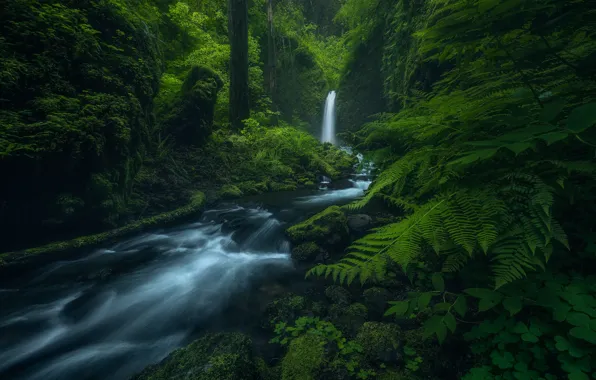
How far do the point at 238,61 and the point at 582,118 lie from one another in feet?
37.7

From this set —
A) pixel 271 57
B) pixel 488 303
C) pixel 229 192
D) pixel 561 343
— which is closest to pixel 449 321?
pixel 488 303

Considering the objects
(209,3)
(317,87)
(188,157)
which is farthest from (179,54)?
(317,87)

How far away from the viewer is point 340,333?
2734mm

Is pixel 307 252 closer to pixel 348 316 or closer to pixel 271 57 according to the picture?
pixel 348 316

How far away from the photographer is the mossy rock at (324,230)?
498 centimetres

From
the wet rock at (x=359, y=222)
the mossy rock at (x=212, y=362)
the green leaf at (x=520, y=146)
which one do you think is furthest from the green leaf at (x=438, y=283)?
the wet rock at (x=359, y=222)

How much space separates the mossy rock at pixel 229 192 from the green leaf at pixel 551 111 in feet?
27.1

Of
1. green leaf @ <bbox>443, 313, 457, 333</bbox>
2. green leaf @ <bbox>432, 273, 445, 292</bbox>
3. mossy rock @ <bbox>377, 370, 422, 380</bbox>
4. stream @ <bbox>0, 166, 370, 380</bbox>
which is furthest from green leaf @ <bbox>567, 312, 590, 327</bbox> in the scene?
stream @ <bbox>0, 166, 370, 380</bbox>

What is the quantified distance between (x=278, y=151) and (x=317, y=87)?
477 inches

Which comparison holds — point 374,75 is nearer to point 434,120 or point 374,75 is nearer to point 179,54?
point 179,54

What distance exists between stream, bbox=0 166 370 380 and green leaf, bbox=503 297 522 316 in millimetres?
2952

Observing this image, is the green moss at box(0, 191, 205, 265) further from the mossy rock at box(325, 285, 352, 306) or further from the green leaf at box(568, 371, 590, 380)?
the green leaf at box(568, 371, 590, 380)

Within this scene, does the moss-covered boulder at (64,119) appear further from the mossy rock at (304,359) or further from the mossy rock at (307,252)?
the mossy rock at (304,359)

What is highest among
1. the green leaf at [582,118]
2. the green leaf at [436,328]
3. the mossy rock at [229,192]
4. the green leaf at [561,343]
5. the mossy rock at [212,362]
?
the green leaf at [582,118]
